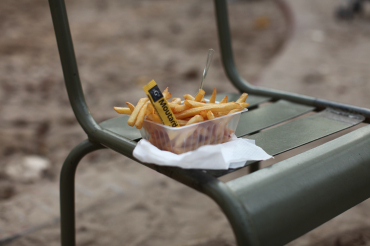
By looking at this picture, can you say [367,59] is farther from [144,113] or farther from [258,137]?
[144,113]

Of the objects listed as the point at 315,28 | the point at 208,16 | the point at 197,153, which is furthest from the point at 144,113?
the point at 208,16

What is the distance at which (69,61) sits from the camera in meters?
0.94

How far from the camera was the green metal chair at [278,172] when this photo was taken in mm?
588

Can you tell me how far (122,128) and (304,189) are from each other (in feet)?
1.69

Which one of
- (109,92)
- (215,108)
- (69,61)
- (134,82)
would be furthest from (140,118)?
(134,82)

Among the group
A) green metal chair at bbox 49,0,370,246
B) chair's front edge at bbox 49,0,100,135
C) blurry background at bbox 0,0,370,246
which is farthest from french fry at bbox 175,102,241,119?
blurry background at bbox 0,0,370,246

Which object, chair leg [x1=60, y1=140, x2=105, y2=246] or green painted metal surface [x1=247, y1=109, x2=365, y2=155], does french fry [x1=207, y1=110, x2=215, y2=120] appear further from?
chair leg [x1=60, y1=140, x2=105, y2=246]

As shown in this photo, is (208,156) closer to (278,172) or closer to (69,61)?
(278,172)

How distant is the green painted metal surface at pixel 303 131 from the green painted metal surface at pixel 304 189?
76 millimetres

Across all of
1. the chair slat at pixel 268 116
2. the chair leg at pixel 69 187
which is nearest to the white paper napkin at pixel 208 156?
the chair slat at pixel 268 116

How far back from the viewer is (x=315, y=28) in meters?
4.89

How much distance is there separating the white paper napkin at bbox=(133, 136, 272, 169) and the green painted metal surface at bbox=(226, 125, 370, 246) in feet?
0.12

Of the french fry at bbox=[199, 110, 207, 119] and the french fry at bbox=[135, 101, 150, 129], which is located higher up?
the french fry at bbox=[135, 101, 150, 129]

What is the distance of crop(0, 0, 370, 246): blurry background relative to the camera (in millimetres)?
1463
